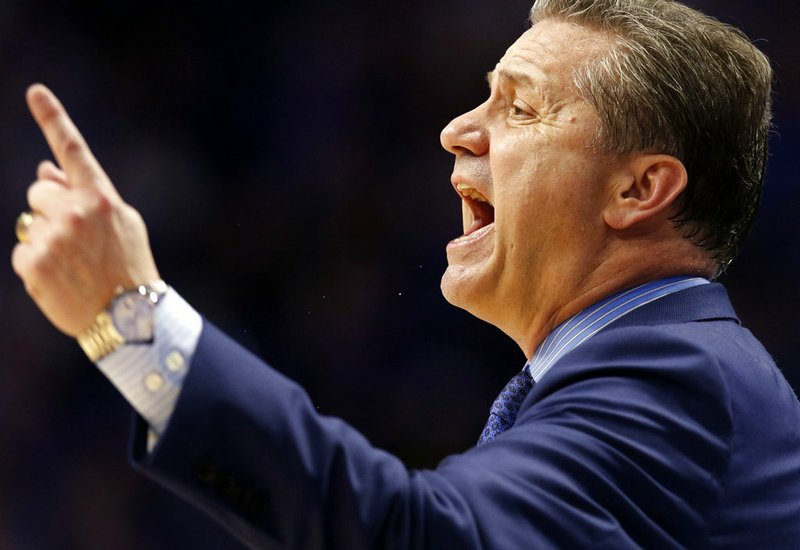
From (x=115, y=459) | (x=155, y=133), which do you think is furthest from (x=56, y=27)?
(x=115, y=459)

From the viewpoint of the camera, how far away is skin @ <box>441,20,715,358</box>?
6.69 ft

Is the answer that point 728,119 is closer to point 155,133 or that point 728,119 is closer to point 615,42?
point 615,42

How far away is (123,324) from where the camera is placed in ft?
4.22

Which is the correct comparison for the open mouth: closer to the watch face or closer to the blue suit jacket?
the blue suit jacket

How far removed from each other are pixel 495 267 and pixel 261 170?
6.02 ft

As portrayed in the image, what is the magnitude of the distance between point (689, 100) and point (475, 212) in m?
0.51

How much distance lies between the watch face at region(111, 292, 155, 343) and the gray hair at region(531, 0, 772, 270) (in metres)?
1.03

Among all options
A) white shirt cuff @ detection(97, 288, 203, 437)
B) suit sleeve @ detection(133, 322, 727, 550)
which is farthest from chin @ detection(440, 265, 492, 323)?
white shirt cuff @ detection(97, 288, 203, 437)

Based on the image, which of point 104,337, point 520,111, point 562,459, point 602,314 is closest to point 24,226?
point 104,337

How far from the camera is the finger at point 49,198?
4.22ft

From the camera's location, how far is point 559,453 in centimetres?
149

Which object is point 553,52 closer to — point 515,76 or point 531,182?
point 515,76

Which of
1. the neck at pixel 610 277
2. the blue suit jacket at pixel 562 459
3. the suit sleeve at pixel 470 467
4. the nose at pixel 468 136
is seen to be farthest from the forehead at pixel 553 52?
the suit sleeve at pixel 470 467

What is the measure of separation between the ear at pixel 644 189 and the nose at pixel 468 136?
0.98 ft
